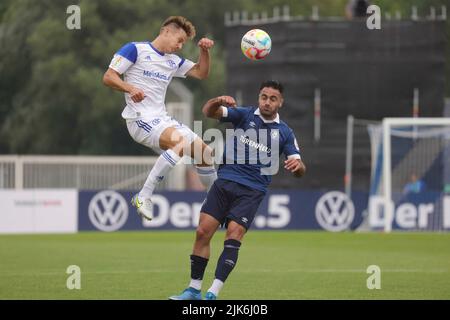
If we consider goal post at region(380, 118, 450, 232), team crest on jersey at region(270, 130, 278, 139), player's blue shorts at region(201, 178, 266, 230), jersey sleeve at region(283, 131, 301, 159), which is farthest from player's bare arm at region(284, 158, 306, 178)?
goal post at region(380, 118, 450, 232)

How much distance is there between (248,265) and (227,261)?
6.44 m

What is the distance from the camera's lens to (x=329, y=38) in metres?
32.4

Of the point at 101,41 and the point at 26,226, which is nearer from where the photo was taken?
the point at 26,226

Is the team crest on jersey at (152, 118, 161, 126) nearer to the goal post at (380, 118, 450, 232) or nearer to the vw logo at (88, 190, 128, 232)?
→ the vw logo at (88, 190, 128, 232)

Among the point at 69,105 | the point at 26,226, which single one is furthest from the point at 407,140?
the point at 69,105

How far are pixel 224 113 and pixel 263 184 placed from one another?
103 cm

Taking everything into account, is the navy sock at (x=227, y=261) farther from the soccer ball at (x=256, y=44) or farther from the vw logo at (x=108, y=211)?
the vw logo at (x=108, y=211)

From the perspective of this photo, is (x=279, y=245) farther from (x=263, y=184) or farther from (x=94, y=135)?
(x=94, y=135)

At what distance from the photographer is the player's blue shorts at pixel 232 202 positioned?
1379 centimetres

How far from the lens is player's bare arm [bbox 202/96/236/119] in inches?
536

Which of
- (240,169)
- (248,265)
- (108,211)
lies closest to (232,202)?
(240,169)

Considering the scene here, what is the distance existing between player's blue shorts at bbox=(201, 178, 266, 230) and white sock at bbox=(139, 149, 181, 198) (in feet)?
3.12

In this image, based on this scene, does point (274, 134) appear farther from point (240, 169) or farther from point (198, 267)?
point (198, 267)

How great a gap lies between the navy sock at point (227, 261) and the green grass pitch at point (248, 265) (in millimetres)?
916
